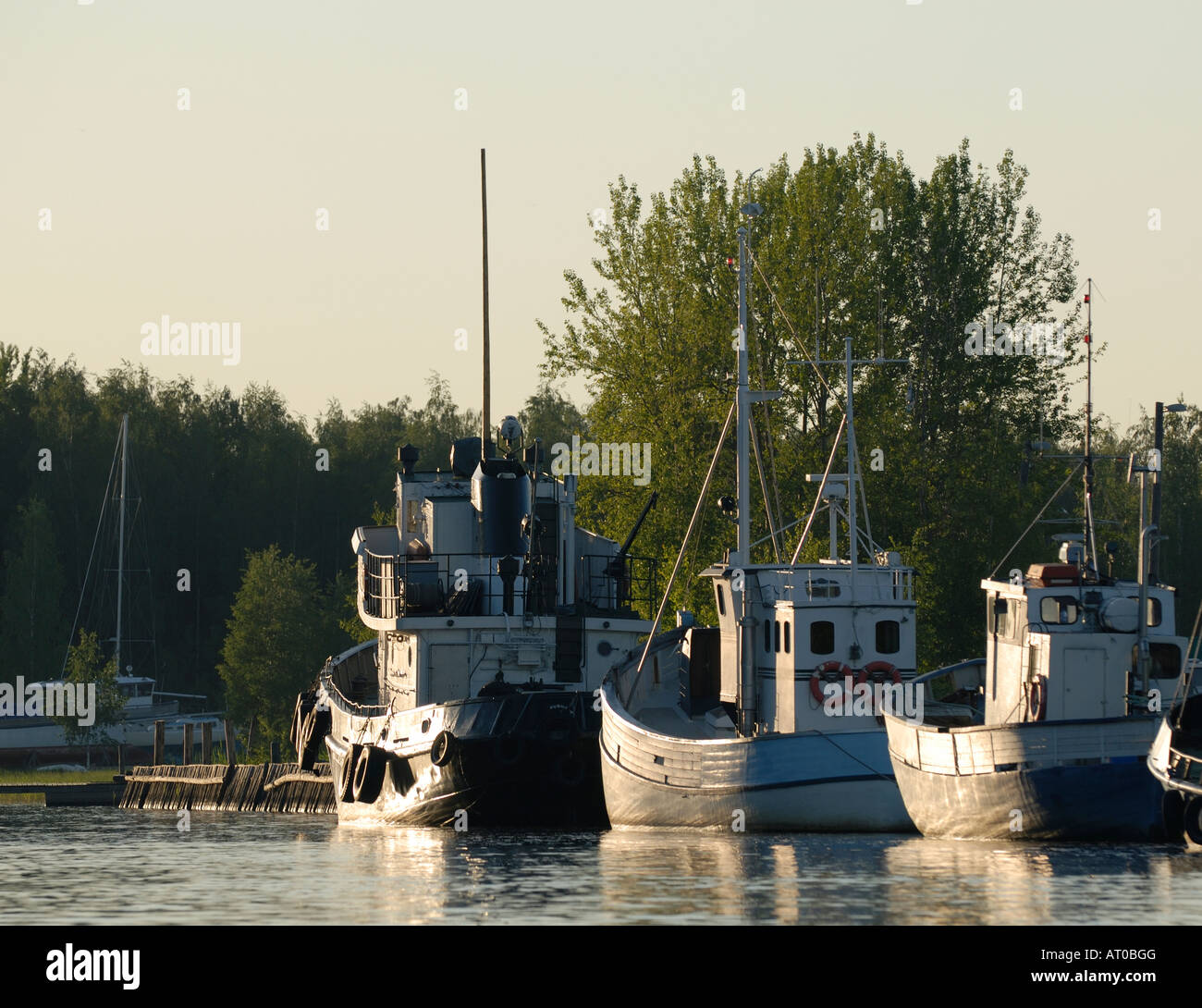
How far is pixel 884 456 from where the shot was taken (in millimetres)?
57375

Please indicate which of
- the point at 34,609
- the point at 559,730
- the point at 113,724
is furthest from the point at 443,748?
the point at 34,609

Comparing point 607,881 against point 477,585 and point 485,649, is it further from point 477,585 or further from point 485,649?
point 477,585

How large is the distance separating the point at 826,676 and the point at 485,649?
8.88m

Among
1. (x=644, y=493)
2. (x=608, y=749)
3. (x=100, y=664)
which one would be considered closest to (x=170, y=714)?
(x=100, y=664)

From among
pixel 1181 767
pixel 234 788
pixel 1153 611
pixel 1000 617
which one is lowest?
pixel 234 788

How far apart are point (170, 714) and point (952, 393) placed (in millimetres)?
40658

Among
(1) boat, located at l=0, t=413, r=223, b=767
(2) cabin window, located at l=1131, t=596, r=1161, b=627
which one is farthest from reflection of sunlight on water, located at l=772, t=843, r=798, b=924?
(1) boat, located at l=0, t=413, r=223, b=767

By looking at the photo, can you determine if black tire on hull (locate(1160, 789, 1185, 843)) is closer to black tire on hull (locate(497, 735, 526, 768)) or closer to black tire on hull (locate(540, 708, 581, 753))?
black tire on hull (locate(540, 708, 581, 753))

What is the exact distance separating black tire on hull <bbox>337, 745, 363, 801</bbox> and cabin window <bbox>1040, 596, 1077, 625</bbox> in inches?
691

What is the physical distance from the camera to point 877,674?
37.7 meters

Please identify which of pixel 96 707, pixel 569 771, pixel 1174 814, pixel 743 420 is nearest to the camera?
pixel 1174 814
